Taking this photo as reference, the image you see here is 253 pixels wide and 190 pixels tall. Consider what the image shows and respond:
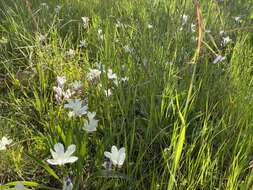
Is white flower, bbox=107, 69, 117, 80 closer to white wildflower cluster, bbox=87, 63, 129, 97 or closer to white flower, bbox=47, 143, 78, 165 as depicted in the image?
white wildflower cluster, bbox=87, 63, 129, 97

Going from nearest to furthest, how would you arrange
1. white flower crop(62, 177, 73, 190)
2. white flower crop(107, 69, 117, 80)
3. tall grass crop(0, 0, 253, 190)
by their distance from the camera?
white flower crop(62, 177, 73, 190)
tall grass crop(0, 0, 253, 190)
white flower crop(107, 69, 117, 80)

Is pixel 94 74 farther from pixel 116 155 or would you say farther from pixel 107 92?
pixel 116 155

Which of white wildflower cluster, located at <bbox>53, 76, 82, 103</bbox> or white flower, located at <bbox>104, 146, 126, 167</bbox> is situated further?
white wildflower cluster, located at <bbox>53, 76, 82, 103</bbox>

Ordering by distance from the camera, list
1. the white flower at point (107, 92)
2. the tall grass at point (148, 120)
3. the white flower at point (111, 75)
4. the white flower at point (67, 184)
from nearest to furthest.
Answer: the white flower at point (67, 184), the tall grass at point (148, 120), the white flower at point (107, 92), the white flower at point (111, 75)

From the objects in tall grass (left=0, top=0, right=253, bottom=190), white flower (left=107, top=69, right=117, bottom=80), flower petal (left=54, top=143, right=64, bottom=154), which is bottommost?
tall grass (left=0, top=0, right=253, bottom=190)

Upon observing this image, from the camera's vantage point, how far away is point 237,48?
5.88ft

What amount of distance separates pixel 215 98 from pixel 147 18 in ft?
2.48

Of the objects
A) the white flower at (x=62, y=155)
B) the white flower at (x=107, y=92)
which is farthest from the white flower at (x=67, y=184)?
the white flower at (x=107, y=92)

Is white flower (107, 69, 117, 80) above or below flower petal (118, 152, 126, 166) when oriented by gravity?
above

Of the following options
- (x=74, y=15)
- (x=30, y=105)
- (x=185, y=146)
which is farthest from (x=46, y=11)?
(x=185, y=146)

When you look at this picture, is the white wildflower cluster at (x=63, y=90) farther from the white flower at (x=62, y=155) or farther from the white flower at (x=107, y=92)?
A: the white flower at (x=62, y=155)

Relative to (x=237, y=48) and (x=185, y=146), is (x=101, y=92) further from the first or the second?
(x=237, y=48)

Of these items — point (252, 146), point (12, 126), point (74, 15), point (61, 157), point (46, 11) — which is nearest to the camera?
point (61, 157)

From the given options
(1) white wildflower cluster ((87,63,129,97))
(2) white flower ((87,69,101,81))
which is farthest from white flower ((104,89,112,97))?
(2) white flower ((87,69,101,81))
